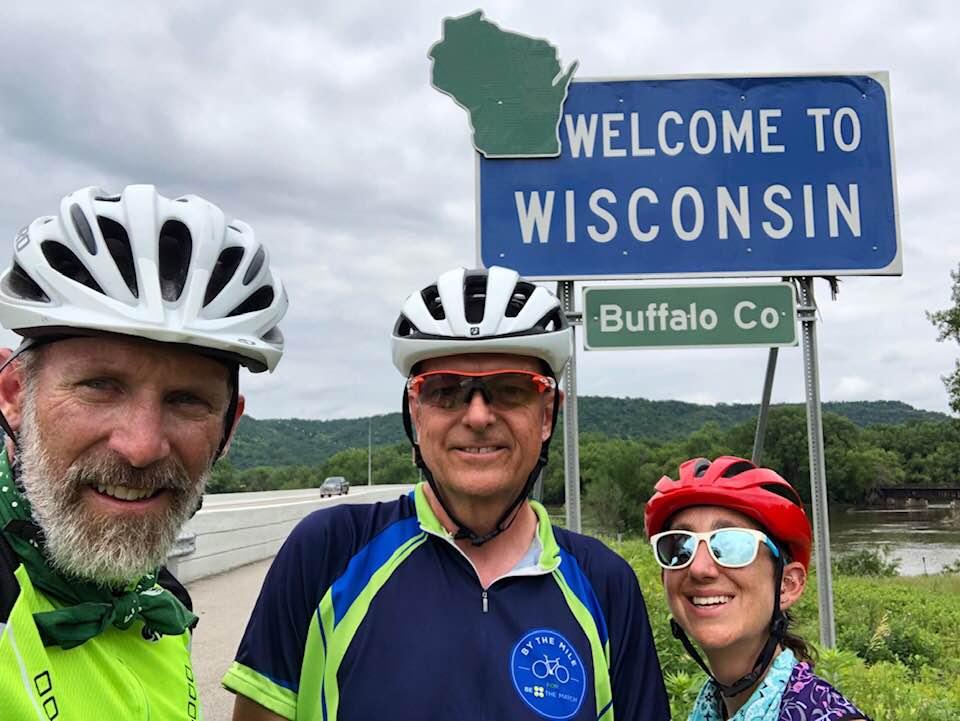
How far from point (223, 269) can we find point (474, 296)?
79 centimetres

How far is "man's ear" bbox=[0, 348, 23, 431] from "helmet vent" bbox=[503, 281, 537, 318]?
4.26ft

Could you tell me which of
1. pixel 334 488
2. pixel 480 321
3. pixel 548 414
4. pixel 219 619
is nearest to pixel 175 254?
pixel 480 321

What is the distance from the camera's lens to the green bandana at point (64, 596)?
148 centimetres

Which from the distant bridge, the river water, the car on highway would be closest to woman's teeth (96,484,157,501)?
the river water

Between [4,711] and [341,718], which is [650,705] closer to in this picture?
[341,718]

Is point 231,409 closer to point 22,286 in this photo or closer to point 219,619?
point 22,286

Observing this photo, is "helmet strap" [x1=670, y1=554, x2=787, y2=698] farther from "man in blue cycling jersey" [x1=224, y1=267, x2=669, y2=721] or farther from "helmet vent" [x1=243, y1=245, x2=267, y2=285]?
"helmet vent" [x1=243, y1=245, x2=267, y2=285]

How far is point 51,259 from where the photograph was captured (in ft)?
5.61

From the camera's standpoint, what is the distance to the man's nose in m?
1.59

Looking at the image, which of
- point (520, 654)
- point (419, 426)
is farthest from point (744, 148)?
point (520, 654)

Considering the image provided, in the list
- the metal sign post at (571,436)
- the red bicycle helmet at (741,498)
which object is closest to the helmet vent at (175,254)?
the red bicycle helmet at (741,498)

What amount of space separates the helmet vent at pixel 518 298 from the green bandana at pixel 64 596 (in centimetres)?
127

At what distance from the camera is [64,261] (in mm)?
1719

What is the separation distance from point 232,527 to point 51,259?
533 inches
